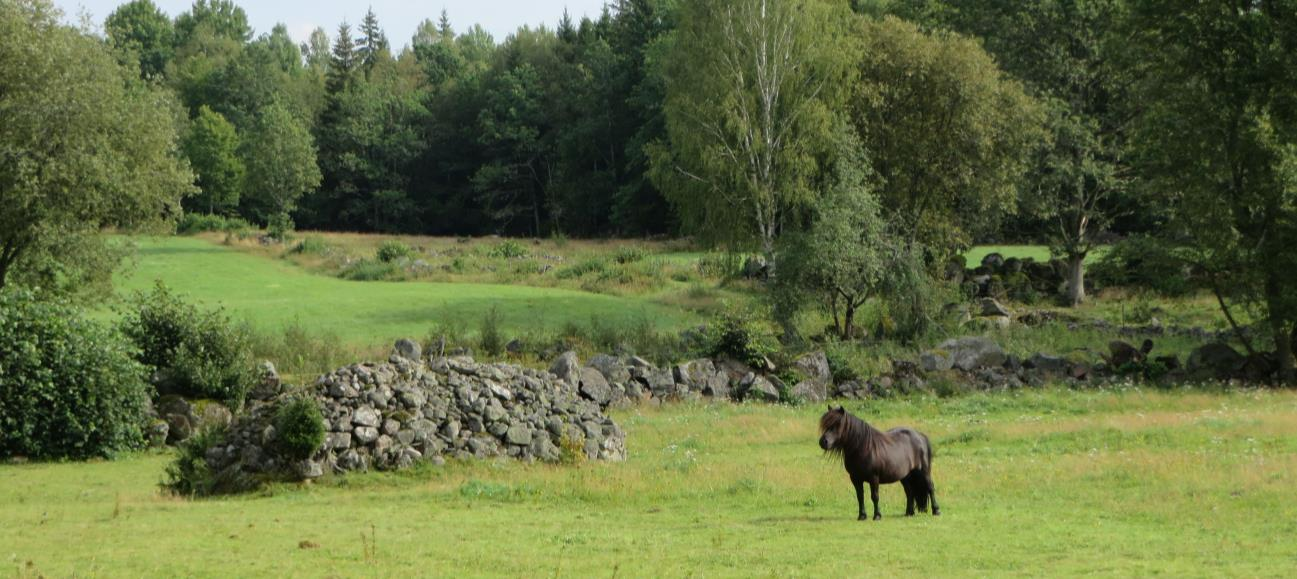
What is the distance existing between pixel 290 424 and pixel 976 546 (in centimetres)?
1405

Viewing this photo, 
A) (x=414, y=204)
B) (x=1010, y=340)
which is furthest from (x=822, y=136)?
(x=414, y=204)

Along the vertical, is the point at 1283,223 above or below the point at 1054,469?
above

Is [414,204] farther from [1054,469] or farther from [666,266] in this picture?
[1054,469]

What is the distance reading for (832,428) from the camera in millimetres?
16312

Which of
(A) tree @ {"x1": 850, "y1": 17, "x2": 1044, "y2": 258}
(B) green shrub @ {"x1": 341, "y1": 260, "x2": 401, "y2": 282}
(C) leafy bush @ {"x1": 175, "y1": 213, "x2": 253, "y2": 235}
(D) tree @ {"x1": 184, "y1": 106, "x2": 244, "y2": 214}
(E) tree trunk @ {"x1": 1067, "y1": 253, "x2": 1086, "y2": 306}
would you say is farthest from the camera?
(D) tree @ {"x1": 184, "y1": 106, "x2": 244, "y2": 214}

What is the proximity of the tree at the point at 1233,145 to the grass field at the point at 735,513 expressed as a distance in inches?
388

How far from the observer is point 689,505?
64.1 feet

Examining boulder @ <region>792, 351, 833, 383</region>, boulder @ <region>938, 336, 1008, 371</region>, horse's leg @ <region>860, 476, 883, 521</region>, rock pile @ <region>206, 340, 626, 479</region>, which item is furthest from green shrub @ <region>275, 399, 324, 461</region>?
boulder @ <region>938, 336, 1008, 371</region>

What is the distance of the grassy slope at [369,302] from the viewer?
155 feet

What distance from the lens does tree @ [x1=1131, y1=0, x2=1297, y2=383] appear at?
37.3m

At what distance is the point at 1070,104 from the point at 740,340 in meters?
30.0

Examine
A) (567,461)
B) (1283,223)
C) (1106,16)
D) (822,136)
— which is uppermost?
(1106,16)

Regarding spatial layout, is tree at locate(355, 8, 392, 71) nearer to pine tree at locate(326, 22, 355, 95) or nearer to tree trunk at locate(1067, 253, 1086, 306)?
pine tree at locate(326, 22, 355, 95)

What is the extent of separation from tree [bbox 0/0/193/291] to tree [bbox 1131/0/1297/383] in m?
34.5
